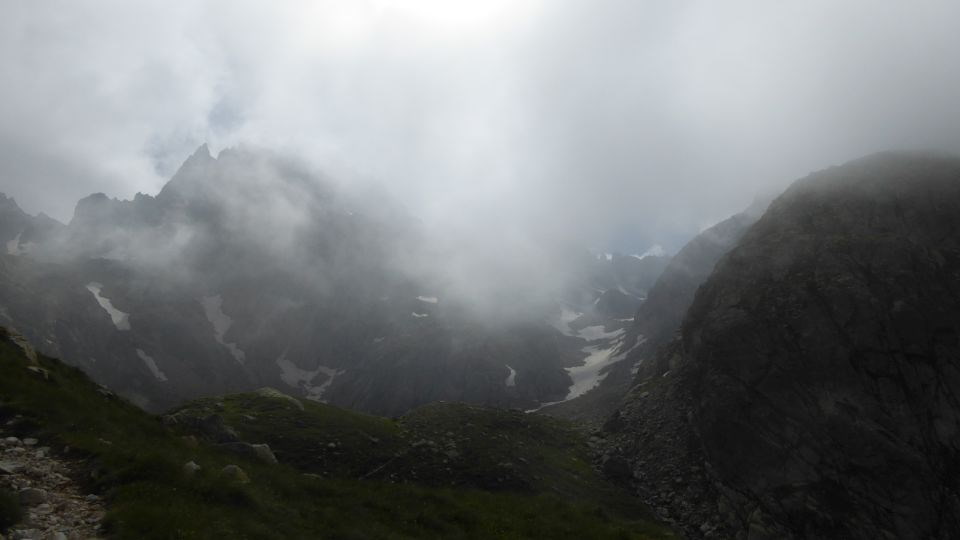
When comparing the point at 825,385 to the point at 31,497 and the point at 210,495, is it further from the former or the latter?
the point at 31,497

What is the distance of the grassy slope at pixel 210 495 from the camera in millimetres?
16250

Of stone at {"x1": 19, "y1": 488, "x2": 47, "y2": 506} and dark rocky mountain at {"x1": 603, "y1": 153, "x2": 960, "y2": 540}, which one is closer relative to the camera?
stone at {"x1": 19, "y1": 488, "x2": 47, "y2": 506}

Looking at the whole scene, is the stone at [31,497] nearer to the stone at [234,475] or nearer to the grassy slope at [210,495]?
the grassy slope at [210,495]

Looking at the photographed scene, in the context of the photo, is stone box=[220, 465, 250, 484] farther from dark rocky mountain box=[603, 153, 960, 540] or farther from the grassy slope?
dark rocky mountain box=[603, 153, 960, 540]

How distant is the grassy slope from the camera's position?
16250mm

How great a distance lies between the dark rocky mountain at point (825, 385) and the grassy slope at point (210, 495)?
13262mm

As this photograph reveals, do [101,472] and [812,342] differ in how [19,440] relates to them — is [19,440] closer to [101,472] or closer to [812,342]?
[101,472]

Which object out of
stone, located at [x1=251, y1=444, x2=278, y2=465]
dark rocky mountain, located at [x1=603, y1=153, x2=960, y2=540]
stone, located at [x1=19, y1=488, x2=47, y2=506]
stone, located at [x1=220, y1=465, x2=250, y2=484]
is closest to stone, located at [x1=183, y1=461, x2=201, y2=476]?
stone, located at [x1=220, y1=465, x2=250, y2=484]

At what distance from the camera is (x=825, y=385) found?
143ft

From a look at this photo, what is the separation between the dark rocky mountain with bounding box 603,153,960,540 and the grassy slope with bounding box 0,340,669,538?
13.3 meters

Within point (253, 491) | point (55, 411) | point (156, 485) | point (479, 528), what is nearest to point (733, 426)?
point (479, 528)

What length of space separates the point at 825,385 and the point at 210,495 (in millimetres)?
45271

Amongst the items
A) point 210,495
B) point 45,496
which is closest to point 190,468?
point 210,495

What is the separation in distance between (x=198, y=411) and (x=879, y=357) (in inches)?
2426
